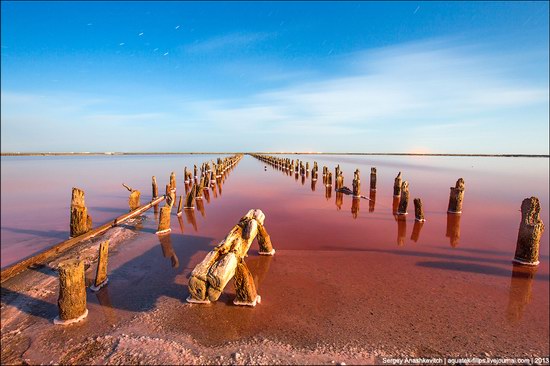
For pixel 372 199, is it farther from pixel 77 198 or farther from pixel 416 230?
pixel 77 198

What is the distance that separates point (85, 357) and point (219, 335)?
6.88ft

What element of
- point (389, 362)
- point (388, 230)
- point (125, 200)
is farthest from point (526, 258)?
point (125, 200)

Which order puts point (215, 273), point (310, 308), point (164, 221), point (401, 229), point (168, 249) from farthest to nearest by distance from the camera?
point (401, 229) → point (164, 221) → point (168, 249) → point (310, 308) → point (215, 273)

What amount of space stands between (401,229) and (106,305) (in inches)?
422

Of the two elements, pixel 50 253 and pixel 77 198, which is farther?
pixel 77 198

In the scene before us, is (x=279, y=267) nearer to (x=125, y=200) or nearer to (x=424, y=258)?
(x=424, y=258)

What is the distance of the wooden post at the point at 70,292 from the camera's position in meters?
5.39

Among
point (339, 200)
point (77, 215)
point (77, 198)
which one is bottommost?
point (339, 200)

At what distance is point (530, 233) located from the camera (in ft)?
26.9

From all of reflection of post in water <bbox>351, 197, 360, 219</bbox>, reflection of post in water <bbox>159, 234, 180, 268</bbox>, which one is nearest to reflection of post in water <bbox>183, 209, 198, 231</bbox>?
reflection of post in water <bbox>159, 234, 180, 268</bbox>

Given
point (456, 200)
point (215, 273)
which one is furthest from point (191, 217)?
point (456, 200)

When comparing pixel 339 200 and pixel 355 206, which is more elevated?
pixel 339 200

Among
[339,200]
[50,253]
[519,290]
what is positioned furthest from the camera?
[339,200]

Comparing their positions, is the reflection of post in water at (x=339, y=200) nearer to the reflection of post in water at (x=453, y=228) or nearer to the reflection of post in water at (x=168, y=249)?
the reflection of post in water at (x=453, y=228)
